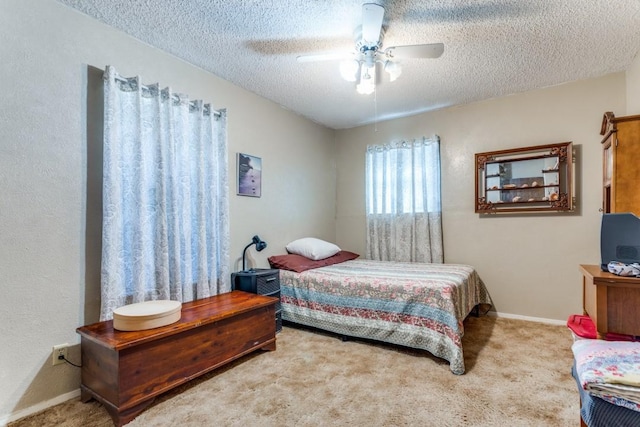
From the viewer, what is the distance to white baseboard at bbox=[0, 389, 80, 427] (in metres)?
1.66

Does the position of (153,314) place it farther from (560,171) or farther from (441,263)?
(560,171)

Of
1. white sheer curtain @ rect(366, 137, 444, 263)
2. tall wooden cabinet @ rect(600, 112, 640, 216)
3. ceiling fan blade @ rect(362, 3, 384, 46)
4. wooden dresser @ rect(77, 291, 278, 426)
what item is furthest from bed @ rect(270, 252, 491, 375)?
ceiling fan blade @ rect(362, 3, 384, 46)

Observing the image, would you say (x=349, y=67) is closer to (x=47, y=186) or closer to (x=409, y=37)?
(x=409, y=37)

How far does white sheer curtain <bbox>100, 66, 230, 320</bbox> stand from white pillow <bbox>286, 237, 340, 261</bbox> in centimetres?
101

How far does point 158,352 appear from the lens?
1792 mm

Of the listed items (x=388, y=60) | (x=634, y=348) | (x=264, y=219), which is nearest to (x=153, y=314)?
(x=264, y=219)

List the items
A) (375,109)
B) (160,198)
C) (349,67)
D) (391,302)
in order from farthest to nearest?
1. (375,109)
2. (391,302)
3. (160,198)
4. (349,67)

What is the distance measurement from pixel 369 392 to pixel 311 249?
5.91 feet

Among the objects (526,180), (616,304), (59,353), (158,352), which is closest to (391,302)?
(616,304)

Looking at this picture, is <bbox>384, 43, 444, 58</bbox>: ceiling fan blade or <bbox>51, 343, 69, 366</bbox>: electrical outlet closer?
<bbox>51, 343, 69, 366</bbox>: electrical outlet

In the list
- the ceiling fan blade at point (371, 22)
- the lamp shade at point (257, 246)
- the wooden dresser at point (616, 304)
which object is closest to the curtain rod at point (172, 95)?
the lamp shade at point (257, 246)

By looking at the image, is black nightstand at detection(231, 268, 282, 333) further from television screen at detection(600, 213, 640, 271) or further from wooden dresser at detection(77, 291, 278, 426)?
television screen at detection(600, 213, 640, 271)

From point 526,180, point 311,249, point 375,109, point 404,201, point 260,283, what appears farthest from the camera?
point 404,201

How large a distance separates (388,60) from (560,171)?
7.19 feet
